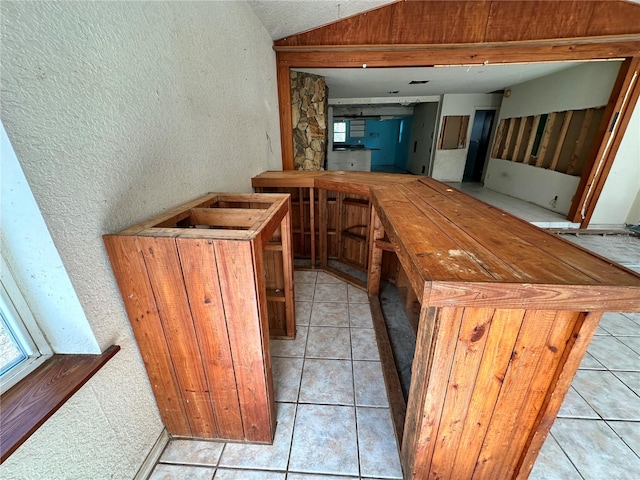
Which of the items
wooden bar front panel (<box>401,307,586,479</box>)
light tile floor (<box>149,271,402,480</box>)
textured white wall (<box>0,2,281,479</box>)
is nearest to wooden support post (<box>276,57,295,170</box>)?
textured white wall (<box>0,2,281,479</box>)

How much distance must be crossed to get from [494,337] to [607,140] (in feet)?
15.4

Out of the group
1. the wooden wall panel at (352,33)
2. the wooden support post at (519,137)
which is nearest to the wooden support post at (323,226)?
the wooden wall panel at (352,33)

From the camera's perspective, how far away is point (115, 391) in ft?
3.29

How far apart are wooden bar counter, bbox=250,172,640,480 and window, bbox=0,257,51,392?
1.24 metres

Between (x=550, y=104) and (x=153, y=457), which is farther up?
(x=550, y=104)

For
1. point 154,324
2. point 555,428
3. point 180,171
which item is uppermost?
point 180,171

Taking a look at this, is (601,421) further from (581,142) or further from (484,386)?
(581,142)

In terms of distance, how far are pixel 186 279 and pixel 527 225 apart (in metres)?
1.58

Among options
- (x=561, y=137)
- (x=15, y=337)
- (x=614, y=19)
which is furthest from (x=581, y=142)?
(x=15, y=337)

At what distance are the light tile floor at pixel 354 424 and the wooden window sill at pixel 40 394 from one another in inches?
27.7

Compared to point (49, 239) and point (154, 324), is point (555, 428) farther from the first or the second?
point (49, 239)

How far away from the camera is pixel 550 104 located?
15.3ft

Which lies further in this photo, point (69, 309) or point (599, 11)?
point (599, 11)

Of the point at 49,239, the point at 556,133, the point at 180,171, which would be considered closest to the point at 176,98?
the point at 180,171
